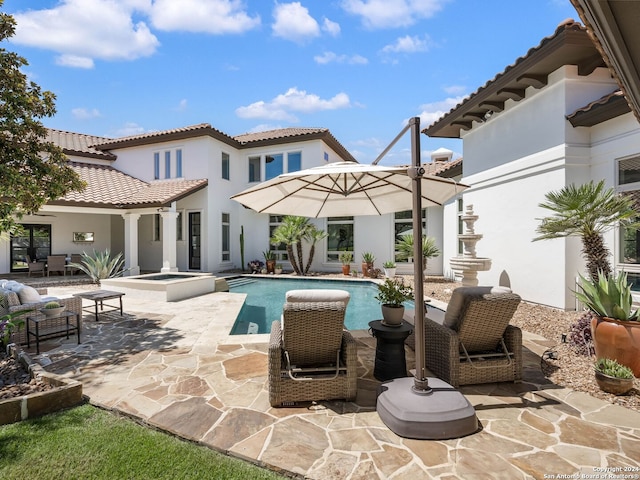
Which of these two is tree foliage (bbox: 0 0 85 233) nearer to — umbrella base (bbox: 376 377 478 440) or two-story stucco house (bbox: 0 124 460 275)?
umbrella base (bbox: 376 377 478 440)

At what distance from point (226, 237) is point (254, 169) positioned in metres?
4.18

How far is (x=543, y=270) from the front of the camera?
7941 mm

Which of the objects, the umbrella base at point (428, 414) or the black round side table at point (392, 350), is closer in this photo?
the umbrella base at point (428, 414)

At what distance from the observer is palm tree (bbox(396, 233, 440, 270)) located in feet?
45.4

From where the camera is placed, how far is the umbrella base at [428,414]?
2912mm

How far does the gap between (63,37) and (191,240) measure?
30.1ft

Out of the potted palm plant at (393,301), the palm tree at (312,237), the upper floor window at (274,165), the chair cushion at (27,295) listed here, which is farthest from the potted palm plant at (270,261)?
the potted palm plant at (393,301)

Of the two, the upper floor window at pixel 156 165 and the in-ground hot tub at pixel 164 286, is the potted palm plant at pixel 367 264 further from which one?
the upper floor window at pixel 156 165

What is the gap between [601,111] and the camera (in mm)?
6453

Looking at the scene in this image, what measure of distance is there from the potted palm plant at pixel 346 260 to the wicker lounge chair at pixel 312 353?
1164 centimetres

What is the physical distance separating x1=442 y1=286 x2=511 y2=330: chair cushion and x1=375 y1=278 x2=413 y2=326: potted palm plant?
1.81ft

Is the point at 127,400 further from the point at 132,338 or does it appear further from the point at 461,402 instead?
the point at 461,402

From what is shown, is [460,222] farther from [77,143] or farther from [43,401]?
[77,143]

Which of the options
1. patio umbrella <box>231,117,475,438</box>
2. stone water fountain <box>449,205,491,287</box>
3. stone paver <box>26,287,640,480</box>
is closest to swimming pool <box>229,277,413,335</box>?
stone water fountain <box>449,205,491,287</box>
